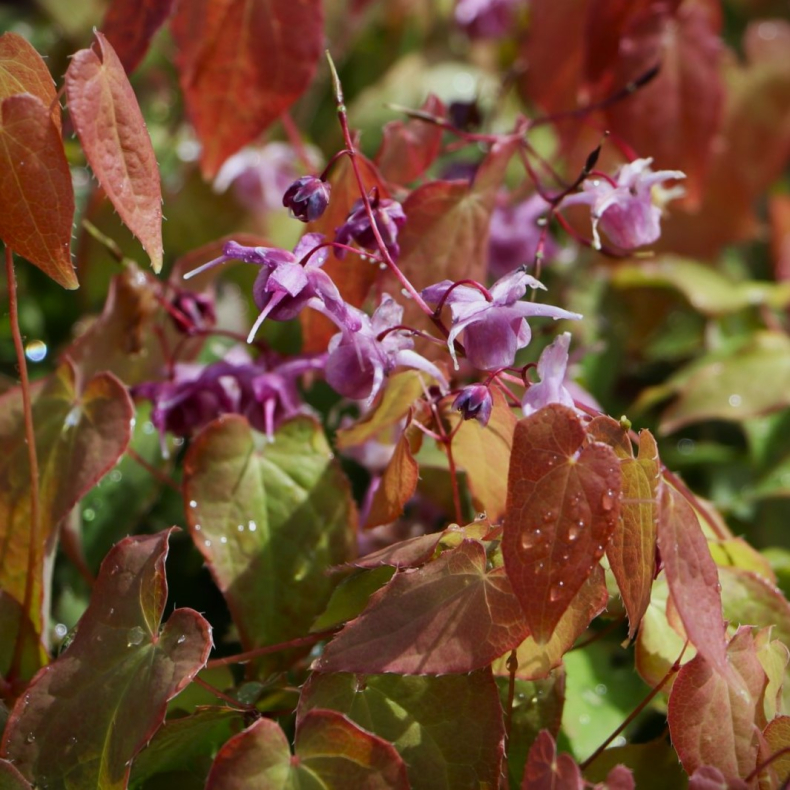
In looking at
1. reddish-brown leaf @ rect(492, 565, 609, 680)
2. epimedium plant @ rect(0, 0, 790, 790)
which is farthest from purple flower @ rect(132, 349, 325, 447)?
reddish-brown leaf @ rect(492, 565, 609, 680)

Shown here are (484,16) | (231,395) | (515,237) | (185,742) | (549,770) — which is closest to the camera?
(549,770)

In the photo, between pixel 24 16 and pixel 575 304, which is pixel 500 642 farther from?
pixel 24 16

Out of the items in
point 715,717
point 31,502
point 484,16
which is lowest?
point 715,717

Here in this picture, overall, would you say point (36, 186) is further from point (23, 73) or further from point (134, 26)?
point (134, 26)

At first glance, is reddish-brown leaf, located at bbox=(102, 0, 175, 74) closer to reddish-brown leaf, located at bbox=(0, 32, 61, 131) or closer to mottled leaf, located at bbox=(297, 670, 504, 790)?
reddish-brown leaf, located at bbox=(0, 32, 61, 131)

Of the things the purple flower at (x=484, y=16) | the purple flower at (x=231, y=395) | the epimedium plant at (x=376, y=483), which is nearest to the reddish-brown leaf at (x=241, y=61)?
the epimedium plant at (x=376, y=483)

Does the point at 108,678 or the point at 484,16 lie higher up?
the point at 484,16

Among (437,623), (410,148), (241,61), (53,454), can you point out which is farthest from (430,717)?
(241,61)

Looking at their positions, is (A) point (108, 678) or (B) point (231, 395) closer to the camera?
(A) point (108, 678)
